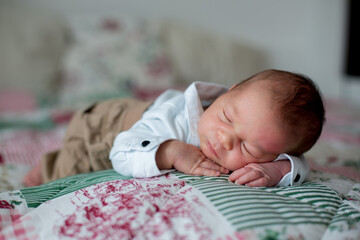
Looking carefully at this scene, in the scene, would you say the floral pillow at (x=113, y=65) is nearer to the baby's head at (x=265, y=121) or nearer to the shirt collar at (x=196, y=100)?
the shirt collar at (x=196, y=100)

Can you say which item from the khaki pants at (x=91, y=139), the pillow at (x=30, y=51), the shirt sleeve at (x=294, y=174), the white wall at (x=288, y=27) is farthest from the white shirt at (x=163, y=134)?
the white wall at (x=288, y=27)

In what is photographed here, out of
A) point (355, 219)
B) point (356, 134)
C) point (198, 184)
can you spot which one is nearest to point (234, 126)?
point (198, 184)

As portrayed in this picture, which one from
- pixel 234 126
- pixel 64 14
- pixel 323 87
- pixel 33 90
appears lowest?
pixel 323 87

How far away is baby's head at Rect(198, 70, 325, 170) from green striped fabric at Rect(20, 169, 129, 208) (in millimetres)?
253

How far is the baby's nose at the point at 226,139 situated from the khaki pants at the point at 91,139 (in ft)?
1.09

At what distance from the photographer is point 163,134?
90cm

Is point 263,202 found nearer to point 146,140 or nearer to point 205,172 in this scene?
point 205,172

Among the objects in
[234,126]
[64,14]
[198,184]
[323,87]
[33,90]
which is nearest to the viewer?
[198,184]

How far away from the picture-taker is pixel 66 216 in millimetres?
608

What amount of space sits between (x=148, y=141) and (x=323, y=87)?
296 centimetres

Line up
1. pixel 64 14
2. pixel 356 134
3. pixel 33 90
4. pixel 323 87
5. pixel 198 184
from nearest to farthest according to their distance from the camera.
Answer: pixel 198 184 < pixel 356 134 < pixel 33 90 < pixel 64 14 < pixel 323 87

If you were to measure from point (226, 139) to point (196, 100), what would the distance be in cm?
20

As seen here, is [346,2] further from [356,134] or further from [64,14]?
[64,14]

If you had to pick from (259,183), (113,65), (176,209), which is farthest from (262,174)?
(113,65)
